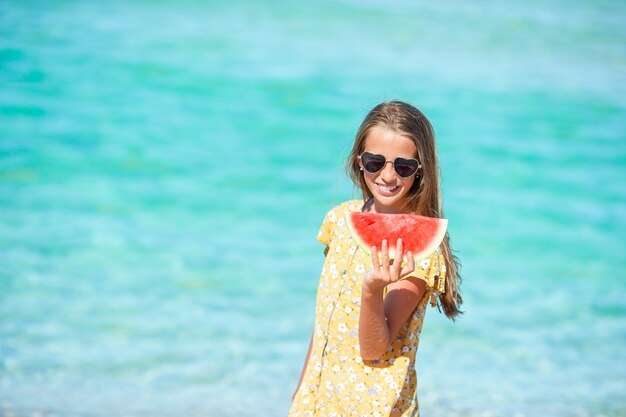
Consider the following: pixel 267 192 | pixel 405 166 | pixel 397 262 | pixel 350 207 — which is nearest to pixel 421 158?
pixel 405 166

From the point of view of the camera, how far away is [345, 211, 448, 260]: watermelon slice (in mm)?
2539

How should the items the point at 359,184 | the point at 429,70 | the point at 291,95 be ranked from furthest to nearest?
1. the point at 429,70
2. the point at 291,95
3. the point at 359,184

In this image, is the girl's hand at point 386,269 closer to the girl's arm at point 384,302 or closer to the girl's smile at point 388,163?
the girl's arm at point 384,302

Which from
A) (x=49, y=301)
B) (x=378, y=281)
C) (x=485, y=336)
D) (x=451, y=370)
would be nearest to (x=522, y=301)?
(x=485, y=336)

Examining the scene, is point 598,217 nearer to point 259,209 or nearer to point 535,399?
point 259,209

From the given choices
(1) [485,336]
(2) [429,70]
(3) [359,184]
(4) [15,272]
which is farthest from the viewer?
(2) [429,70]

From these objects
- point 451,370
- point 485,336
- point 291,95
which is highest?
point 291,95

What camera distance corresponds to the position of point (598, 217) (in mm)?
10125

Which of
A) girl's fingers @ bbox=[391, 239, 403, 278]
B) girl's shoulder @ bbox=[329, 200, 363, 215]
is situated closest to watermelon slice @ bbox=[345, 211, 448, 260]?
girl's fingers @ bbox=[391, 239, 403, 278]

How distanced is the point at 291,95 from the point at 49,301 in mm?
6688

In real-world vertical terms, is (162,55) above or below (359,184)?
above

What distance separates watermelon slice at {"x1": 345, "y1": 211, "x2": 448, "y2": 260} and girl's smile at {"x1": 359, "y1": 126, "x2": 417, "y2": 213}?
0.30 ft

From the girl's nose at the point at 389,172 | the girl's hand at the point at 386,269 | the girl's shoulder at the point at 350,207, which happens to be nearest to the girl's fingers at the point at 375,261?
the girl's hand at the point at 386,269

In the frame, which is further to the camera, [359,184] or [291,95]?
[291,95]
